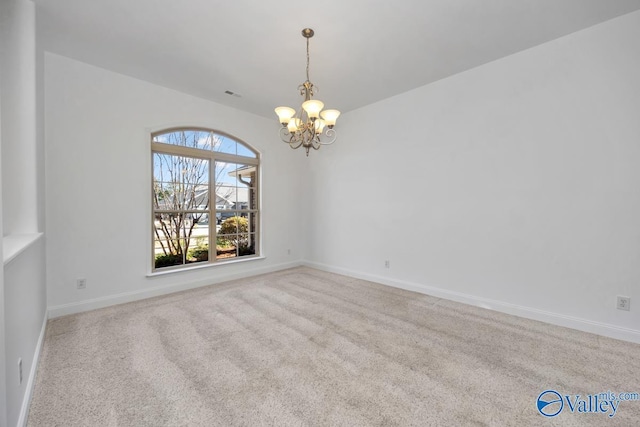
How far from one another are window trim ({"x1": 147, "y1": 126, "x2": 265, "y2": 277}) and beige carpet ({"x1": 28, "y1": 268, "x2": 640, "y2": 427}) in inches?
35.2

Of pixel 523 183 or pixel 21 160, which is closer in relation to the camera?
pixel 21 160

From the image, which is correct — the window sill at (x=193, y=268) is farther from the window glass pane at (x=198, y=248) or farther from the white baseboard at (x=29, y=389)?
the white baseboard at (x=29, y=389)

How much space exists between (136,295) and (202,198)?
1.62 meters

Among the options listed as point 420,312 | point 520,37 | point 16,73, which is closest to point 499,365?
point 420,312

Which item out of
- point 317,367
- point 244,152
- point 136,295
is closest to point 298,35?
point 244,152

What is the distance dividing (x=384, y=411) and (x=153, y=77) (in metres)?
4.38

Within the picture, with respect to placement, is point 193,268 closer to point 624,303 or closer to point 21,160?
point 21,160

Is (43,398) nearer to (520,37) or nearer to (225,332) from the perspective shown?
(225,332)

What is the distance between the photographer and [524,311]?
3070 millimetres

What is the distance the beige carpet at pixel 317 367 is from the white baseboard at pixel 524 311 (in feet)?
0.43

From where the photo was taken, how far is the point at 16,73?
2.19m

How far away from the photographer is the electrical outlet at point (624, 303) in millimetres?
2533

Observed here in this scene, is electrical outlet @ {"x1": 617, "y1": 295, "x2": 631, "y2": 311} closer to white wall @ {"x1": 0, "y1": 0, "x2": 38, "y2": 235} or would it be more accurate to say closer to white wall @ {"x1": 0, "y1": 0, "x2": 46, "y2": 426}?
white wall @ {"x1": 0, "y1": 0, "x2": 46, "y2": 426}

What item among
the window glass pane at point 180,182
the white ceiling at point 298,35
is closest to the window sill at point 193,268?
the window glass pane at point 180,182
